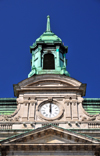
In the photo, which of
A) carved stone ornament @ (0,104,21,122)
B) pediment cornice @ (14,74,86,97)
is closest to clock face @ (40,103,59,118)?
pediment cornice @ (14,74,86,97)

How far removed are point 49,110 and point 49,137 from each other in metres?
3.90

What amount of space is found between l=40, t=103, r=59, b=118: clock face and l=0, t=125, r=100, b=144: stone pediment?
3.03 meters

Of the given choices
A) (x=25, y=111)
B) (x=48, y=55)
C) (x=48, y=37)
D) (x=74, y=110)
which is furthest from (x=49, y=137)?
(x=48, y=37)


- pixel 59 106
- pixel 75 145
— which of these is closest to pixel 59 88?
pixel 59 106

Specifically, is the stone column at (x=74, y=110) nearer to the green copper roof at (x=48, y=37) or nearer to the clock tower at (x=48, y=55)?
the clock tower at (x=48, y=55)

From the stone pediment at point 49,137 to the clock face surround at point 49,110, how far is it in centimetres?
301

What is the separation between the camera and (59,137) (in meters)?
31.4

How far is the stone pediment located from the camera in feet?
101

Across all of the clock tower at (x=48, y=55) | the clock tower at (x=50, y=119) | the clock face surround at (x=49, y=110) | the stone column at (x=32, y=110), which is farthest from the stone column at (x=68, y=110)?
the clock tower at (x=48, y=55)

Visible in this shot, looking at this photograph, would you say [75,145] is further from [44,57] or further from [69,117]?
[44,57]

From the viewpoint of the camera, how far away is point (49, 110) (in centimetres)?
3494

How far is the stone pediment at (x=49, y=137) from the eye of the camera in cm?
3080

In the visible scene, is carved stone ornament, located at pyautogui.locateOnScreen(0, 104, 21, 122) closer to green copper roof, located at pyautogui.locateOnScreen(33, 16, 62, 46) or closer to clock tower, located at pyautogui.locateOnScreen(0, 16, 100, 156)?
clock tower, located at pyautogui.locateOnScreen(0, 16, 100, 156)

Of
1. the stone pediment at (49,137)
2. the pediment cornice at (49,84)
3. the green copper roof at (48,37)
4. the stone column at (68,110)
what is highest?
the green copper roof at (48,37)
